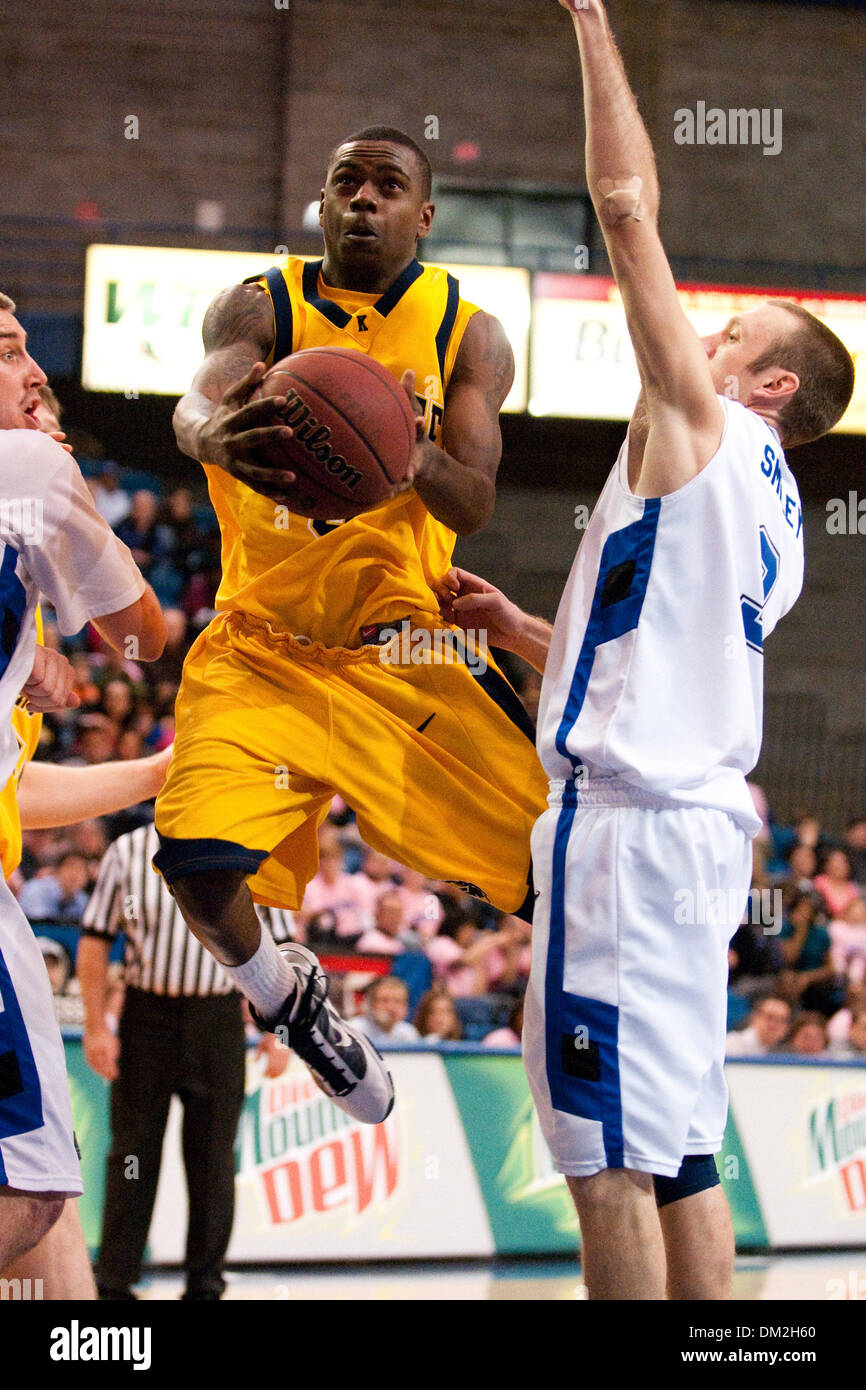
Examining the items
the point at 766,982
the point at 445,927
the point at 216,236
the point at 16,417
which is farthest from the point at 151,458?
the point at 16,417

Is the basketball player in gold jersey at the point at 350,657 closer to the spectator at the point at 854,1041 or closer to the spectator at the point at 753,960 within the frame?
the spectator at the point at 854,1041

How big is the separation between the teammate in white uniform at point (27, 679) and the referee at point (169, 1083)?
2.88 metres

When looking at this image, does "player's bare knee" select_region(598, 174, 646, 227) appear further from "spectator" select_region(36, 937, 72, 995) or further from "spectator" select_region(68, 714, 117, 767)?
"spectator" select_region(68, 714, 117, 767)

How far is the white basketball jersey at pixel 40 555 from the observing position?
317cm

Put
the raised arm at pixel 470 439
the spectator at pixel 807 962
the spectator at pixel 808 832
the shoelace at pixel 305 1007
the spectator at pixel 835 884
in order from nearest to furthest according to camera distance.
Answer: the raised arm at pixel 470 439 < the shoelace at pixel 305 1007 < the spectator at pixel 807 962 < the spectator at pixel 835 884 < the spectator at pixel 808 832

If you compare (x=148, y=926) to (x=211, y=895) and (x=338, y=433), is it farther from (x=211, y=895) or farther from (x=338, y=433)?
(x=338, y=433)

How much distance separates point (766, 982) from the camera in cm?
1003

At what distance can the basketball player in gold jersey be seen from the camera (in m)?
3.45

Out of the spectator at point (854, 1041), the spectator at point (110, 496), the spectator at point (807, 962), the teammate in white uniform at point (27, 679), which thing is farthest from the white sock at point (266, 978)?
the spectator at point (110, 496)

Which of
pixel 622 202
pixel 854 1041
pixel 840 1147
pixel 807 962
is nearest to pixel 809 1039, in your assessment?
pixel 854 1041

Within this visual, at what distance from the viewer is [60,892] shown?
8680 millimetres

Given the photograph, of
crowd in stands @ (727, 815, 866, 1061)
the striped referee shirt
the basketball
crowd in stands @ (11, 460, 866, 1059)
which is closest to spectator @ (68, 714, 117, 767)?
crowd in stands @ (11, 460, 866, 1059)

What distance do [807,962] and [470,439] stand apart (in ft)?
24.2

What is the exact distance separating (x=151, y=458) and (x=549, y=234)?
16.2ft
